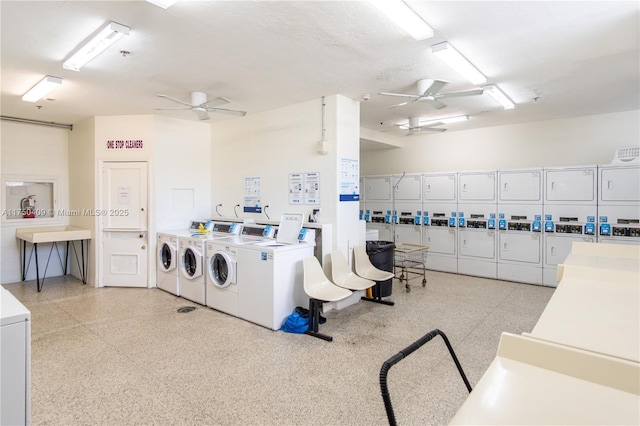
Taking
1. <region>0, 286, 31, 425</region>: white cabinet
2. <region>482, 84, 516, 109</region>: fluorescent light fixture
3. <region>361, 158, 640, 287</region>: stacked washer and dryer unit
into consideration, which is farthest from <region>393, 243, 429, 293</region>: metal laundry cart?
<region>0, 286, 31, 425</region>: white cabinet

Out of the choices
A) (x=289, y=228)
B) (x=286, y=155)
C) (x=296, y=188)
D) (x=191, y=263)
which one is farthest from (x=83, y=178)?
(x=289, y=228)

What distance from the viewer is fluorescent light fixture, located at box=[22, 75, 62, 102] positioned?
3811 millimetres

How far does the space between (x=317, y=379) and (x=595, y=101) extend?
5342 mm

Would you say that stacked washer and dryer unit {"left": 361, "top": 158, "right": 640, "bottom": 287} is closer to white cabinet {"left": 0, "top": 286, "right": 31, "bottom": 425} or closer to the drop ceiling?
the drop ceiling

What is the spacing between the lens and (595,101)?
486 cm

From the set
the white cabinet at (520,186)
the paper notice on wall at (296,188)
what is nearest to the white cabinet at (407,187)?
the white cabinet at (520,186)

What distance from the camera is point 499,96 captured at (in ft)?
14.7

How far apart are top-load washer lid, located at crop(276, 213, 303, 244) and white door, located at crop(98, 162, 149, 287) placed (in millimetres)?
2449

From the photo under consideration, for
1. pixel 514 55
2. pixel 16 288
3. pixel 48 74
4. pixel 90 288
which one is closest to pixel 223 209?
pixel 90 288

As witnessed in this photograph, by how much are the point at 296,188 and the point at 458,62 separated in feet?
8.38

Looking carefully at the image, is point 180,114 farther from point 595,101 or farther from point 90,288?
point 595,101

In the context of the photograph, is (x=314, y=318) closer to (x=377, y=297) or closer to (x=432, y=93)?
(x=377, y=297)

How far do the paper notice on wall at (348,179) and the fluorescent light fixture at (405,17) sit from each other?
2.04 metres

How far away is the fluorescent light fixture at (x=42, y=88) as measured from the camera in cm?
381
